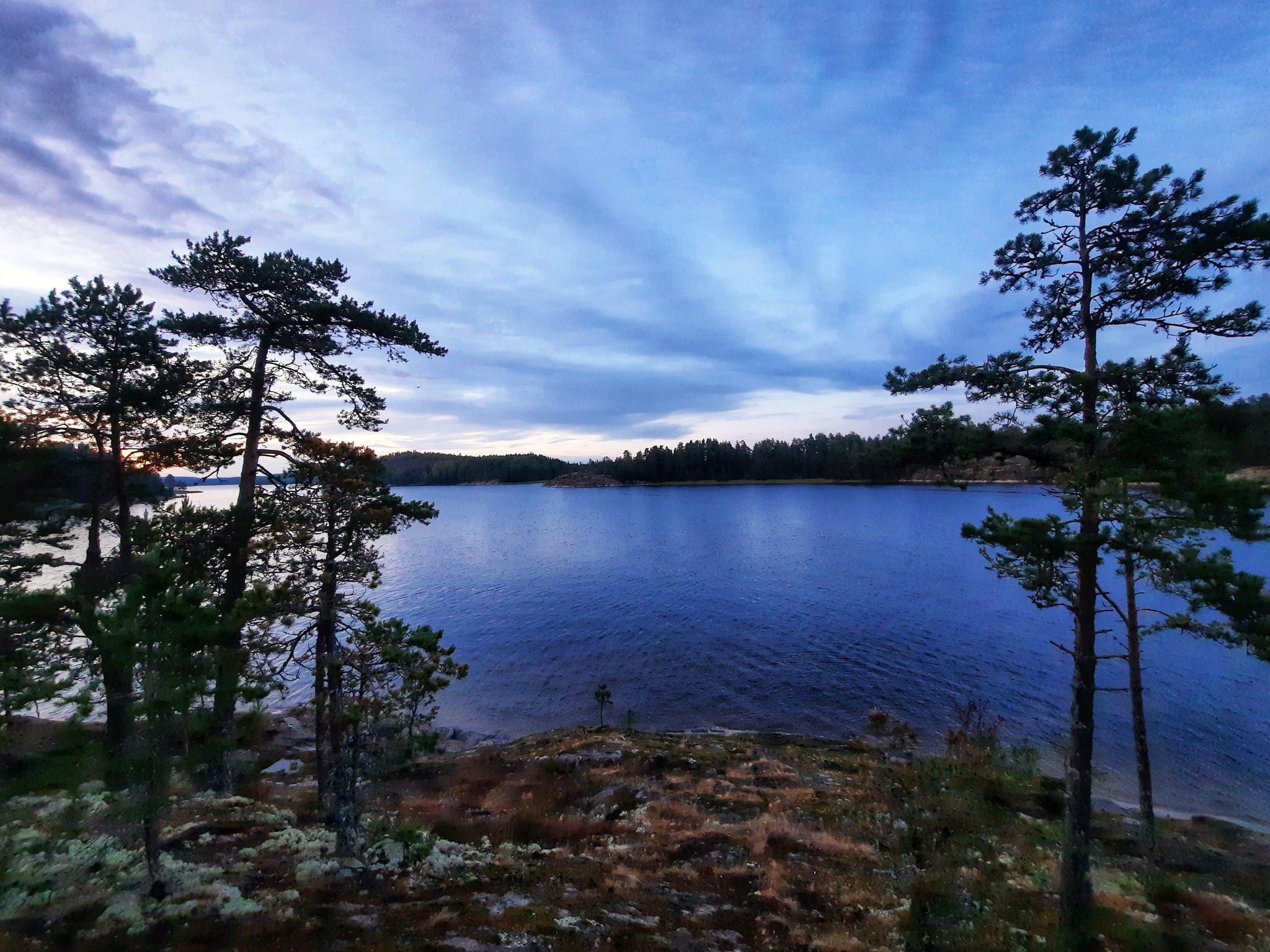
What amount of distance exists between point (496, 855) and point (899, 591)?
146ft

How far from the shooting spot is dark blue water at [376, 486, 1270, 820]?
81.1ft

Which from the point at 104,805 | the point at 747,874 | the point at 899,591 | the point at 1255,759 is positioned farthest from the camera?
the point at 899,591

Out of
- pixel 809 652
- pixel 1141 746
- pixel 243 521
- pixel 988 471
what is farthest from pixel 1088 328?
pixel 809 652

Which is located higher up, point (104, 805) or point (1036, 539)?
point (1036, 539)

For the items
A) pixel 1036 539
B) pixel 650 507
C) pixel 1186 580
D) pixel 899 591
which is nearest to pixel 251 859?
pixel 1036 539

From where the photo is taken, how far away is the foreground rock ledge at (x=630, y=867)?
7590 mm

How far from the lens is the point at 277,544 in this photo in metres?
11.2

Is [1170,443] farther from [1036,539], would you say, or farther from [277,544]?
[277,544]

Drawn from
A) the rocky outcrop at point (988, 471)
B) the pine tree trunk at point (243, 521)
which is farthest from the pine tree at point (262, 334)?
the rocky outcrop at point (988, 471)

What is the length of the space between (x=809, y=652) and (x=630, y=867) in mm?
24943

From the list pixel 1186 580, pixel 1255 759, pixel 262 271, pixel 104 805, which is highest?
pixel 262 271

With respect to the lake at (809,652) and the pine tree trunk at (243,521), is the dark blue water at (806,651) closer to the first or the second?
the lake at (809,652)

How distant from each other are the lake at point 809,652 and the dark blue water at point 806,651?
138mm

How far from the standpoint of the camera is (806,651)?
114ft
